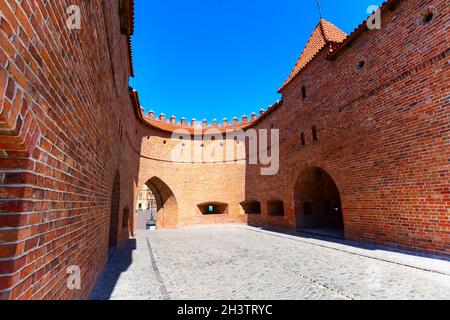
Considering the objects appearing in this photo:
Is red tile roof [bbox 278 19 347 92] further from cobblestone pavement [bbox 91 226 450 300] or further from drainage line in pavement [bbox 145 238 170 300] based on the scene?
drainage line in pavement [bbox 145 238 170 300]

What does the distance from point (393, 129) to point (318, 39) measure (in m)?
6.68

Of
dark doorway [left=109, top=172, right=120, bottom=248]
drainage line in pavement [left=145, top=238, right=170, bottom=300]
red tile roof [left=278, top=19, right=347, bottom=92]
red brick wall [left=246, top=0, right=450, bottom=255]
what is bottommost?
drainage line in pavement [left=145, top=238, right=170, bottom=300]

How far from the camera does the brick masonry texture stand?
4.08 ft

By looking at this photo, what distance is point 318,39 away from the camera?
10.9m

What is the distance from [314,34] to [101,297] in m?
13.4

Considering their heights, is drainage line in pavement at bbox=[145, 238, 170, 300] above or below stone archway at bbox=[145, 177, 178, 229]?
below

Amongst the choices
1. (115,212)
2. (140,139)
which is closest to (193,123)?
(140,139)

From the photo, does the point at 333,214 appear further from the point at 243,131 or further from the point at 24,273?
the point at 24,273

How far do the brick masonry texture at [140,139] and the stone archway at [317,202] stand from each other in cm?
29

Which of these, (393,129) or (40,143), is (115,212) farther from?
(393,129)

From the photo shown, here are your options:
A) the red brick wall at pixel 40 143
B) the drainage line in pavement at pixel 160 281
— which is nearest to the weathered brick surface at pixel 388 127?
the drainage line in pavement at pixel 160 281

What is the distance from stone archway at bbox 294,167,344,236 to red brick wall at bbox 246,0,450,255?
7.39 ft

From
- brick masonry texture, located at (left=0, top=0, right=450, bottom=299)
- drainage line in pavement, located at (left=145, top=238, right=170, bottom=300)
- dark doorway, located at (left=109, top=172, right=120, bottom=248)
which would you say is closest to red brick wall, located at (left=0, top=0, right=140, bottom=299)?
brick masonry texture, located at (left=0, top=0, right=450, bottom=299)

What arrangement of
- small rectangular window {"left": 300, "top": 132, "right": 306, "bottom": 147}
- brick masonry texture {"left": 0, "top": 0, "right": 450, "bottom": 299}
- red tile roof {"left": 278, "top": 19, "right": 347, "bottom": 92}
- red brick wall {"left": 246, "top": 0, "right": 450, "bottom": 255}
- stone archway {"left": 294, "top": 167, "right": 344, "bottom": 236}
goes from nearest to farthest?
brick masonry texture {"left": 0, "top": 0, "right": 450, "bottom": 299} < red brick wall {"left": 246, "top": 0, "right": 450, "bottom": 255} < red tile roof {"left": 278, "top": 19, "right": 347, "bottom": 92} < small rectangular window {"left": 300, "top": 132, "right": 306, "bottom": 147} < stone archway {"left": 294, "top": 167, "right": 344, "bottom": 236}
